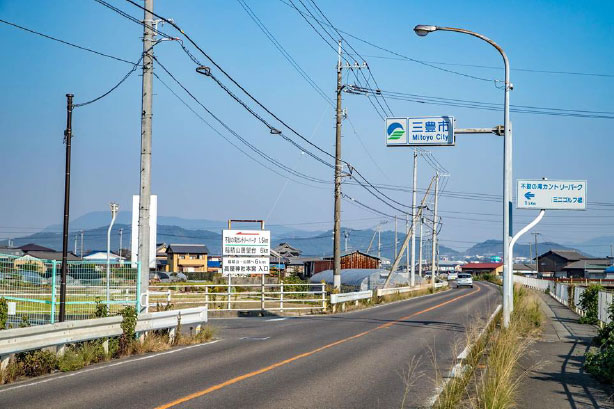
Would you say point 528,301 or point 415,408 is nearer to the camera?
point 415,408

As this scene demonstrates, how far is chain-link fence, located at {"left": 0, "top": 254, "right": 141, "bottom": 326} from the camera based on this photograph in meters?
16.1

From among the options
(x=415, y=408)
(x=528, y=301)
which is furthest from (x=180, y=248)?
(x=415, y=408)

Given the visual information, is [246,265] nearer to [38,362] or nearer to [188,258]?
[38,362]

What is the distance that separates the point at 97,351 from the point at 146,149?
7174mm

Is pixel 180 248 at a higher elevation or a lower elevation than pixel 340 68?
lower

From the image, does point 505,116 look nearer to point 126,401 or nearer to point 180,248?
point 126,401

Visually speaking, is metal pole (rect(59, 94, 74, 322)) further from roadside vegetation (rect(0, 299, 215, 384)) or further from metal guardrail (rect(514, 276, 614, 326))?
metal guardrail (rect(514, 276, 614, 326))

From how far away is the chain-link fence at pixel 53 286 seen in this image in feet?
53.0

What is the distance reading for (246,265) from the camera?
103 feet

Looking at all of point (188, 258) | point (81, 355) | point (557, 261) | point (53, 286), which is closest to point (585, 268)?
point (557, 261)

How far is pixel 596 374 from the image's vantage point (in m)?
12.1

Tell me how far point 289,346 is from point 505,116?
9.80 metres

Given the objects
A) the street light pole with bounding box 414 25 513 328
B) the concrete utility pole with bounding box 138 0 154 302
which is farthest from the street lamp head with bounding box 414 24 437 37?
the concrete utility pole with bounding box 138 0 154 302

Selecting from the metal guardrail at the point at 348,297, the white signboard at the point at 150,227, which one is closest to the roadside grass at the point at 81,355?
the white signboard at the point at 150,227
